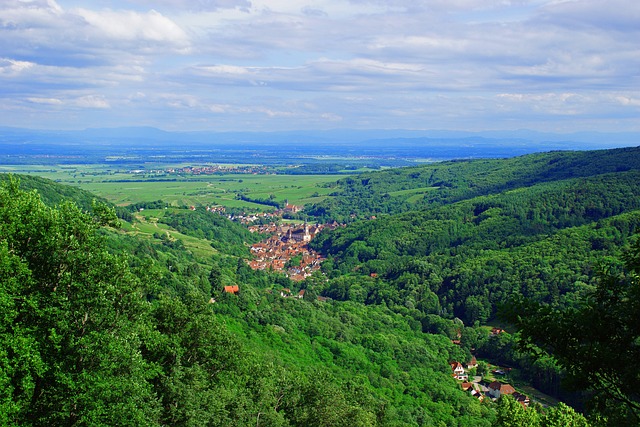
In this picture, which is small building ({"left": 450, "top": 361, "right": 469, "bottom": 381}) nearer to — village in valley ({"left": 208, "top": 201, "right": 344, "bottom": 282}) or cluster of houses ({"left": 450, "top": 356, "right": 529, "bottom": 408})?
cluster of houses ({"left": 450, "top": 356, "right": 529, "bottom": 408})

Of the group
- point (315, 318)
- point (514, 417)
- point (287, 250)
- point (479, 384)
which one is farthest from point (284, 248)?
point (514, 417)

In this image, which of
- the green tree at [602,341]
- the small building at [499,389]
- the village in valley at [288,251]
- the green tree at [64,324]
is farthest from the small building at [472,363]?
the green tree at [602,341]

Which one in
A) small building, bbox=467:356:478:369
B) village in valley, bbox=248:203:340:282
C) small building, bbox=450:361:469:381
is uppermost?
village in valley, bbox=248:203:340:282

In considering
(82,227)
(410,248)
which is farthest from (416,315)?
(82,227)

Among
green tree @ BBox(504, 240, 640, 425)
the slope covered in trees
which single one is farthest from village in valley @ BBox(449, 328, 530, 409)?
green tree @ BBox(504, 240, 640, 425)

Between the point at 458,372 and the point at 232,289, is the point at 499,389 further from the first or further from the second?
the point at 232,289
